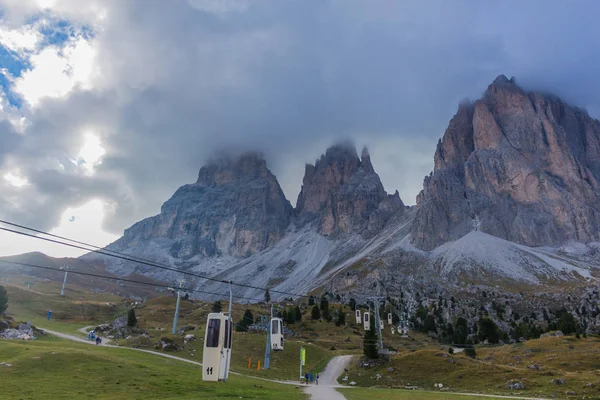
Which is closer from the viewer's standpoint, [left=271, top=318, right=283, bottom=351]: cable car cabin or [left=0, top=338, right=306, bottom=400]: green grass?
[left=0, top=338, right=306, bottom=400]: green grass

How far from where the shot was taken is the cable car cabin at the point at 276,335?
50.0 meters

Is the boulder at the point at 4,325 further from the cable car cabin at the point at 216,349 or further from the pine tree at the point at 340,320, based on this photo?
the pine tree at the point at 340,320

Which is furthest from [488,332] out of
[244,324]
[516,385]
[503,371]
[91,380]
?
[91,380]

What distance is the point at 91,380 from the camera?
33.4 meters

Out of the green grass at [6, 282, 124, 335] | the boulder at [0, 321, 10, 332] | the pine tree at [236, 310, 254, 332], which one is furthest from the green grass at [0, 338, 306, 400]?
the green grass at [6, 282, 124, 335]

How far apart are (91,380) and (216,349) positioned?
1138 centimetres

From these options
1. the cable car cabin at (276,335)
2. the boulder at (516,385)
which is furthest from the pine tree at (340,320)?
the boulder at (516,385)

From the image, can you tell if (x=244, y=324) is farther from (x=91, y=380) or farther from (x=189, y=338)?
(x=91, y=380)

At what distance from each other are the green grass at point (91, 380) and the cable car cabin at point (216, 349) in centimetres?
166

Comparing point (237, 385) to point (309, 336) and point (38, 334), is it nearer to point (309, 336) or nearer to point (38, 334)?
point (38, 334)

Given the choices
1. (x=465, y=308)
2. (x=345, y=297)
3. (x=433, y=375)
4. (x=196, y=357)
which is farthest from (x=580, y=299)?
(x=196, y=357)

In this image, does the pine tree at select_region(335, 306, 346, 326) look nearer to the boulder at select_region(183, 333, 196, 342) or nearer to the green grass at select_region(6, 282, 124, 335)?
the boulder at select_region(183, 333, 196, 342)

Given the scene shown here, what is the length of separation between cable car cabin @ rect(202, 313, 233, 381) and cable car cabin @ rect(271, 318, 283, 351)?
18.7m

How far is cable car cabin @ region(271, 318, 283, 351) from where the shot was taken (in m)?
50.0
